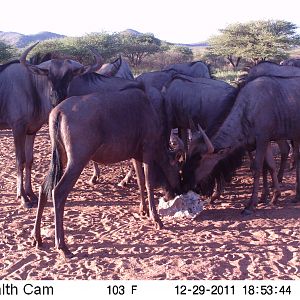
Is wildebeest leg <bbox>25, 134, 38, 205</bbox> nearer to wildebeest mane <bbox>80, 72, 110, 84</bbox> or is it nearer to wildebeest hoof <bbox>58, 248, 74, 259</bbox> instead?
wildebeest mane <bbox>80, 72, 110, 84</bbox>

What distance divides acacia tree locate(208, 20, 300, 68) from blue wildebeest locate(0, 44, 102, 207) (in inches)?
1084

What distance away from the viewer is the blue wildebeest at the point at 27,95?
268 inches

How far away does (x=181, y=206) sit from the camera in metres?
6.43

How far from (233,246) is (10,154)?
21.3 ft

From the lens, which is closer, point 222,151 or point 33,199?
point 222,151

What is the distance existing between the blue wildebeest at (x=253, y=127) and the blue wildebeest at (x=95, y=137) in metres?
0.87

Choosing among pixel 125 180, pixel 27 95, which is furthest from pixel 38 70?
pixel 125 180

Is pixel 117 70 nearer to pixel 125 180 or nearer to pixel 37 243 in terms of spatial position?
pixel 125 180

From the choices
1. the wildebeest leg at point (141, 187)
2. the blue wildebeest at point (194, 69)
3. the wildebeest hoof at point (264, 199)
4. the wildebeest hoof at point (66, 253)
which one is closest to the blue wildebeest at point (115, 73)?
the blue wildebeest at point (194, 69)

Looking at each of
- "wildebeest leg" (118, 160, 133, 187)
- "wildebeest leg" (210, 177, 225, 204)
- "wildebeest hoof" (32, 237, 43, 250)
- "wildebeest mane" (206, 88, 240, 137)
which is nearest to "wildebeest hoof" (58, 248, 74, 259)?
"wildebeest hoof" (32, 237, 43, 250)

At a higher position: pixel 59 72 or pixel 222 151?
pixel 59 72

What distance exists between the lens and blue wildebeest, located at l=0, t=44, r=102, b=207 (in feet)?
22.3

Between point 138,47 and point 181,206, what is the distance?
3261cm

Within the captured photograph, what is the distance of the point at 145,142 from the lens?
582 centimetres
